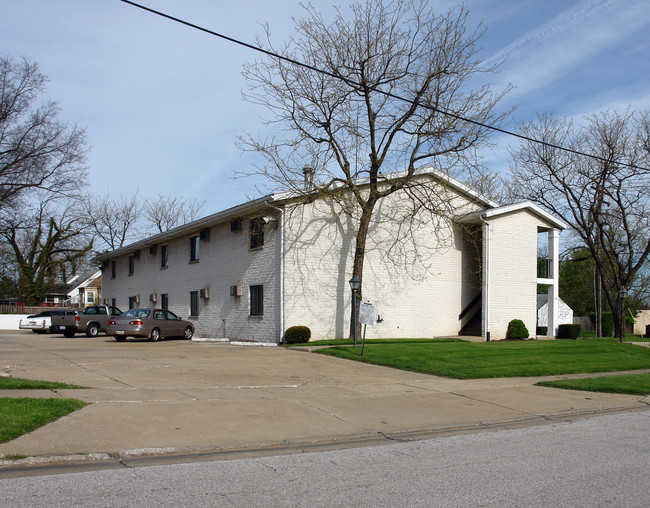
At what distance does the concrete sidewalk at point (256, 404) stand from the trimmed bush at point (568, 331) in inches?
617

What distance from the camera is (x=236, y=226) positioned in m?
24.2

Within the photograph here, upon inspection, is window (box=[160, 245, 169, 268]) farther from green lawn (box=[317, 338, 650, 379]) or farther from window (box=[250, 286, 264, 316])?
green lawn (box=[317, 338, 650, 379])

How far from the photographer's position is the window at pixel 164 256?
101 feet

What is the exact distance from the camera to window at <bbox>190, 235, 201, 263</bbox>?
90.9 ft

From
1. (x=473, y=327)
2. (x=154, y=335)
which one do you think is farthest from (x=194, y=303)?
(x=473, y=327)

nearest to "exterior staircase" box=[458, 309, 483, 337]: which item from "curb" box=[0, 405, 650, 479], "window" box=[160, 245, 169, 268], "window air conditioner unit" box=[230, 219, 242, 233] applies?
"window air conditioner unit" box=[230, 219, 242, 233]

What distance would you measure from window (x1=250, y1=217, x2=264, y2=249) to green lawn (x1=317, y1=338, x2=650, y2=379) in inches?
237

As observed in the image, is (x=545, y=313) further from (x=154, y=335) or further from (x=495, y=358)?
(x=154, y=335)

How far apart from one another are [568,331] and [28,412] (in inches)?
1029

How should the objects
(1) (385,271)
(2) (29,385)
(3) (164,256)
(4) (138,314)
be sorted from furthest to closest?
1. (3) (164,256)
2. (1) (385,271)
3. (4) (138,314)
4. (2) (29,385)

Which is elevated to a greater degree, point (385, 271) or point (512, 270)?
point (512, 270)

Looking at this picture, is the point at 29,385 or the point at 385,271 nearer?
the point at 29,385

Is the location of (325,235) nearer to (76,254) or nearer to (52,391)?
(52,391)

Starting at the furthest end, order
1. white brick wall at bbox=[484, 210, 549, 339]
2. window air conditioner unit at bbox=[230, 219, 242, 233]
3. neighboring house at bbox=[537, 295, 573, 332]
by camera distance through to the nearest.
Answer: neighboring house at bbox=[537, 295, 573, 332], white brick wall at bbox=[484, 210, 549, 339], window air conditioner unit at bbox=[230, 219, 242, 233]
